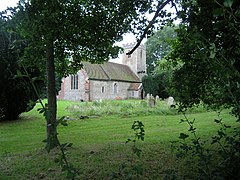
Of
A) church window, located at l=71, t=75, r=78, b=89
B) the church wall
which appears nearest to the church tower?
the church wall

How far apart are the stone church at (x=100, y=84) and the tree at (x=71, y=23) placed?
30211 mm

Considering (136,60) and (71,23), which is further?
(136,60)

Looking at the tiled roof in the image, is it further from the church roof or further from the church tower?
the church tower

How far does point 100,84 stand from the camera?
A: 39.2m

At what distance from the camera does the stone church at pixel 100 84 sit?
125 ft

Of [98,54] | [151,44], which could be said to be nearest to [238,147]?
[98,54]

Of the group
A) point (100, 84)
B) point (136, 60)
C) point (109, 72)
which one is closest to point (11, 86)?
point (100, 84)

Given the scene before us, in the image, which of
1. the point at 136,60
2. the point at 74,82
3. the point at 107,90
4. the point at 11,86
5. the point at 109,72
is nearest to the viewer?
the point at 11,86

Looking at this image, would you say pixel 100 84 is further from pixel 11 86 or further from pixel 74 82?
pixel 11 86

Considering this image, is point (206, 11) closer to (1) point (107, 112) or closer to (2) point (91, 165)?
(2) point (91, 165)

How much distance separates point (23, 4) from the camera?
4727 millimetres

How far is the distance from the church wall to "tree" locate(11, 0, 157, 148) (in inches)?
1277

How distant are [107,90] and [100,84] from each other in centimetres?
185

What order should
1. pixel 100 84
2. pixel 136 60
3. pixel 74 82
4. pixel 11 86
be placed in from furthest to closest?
pixel 136 60, pixel 74 82, pixel 100 84, pixel 11 86
